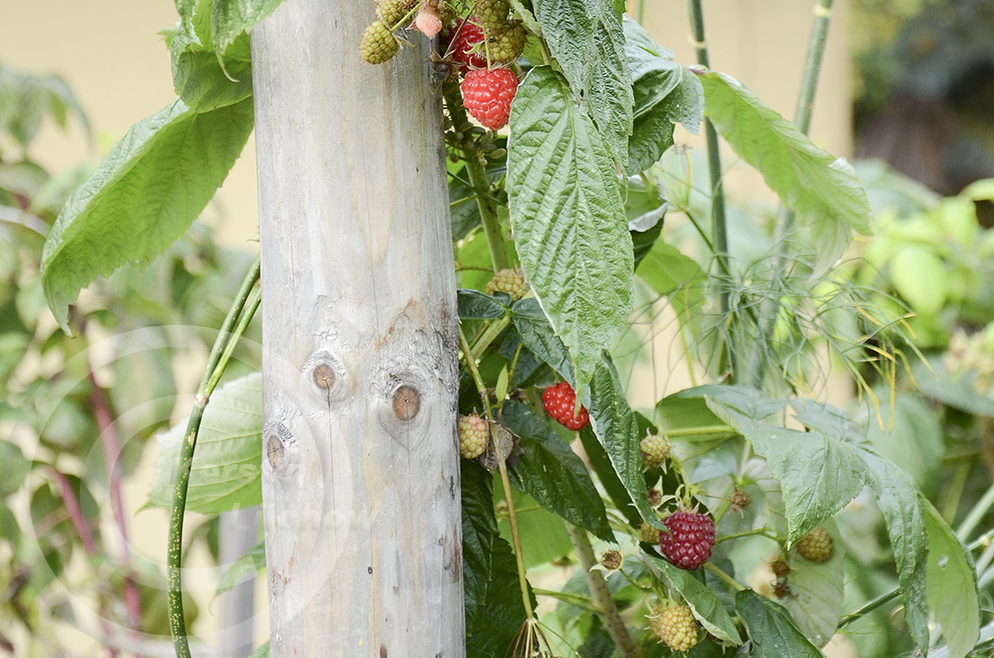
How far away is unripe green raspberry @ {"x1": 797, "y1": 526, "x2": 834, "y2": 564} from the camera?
1.66 feet

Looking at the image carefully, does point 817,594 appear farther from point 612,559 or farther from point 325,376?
point 325,376

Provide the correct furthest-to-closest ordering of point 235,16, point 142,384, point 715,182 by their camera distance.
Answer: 1. point 142,384
2. point 715,182
3. point 235,16

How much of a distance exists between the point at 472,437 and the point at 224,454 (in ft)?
0.62

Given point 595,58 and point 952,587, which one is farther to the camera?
point 952,587

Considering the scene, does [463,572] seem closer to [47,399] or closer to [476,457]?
[476,457]

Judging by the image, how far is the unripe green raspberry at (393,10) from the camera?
32 centimetres

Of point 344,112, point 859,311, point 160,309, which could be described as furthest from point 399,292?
point 160,309

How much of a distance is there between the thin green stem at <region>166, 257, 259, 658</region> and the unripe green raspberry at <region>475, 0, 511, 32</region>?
0.18 m

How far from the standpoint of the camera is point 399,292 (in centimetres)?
36

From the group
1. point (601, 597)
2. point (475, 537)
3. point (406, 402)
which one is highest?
point (406, 402)

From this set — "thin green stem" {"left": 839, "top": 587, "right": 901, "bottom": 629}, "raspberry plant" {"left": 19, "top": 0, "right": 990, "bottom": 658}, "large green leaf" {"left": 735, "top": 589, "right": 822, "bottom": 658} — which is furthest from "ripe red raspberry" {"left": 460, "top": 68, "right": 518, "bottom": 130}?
"thin green stem" {"left": 839, "top": 587, "right": 901, "bottom": 629}

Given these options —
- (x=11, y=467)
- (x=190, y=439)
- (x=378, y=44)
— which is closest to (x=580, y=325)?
(x=378, y=44)

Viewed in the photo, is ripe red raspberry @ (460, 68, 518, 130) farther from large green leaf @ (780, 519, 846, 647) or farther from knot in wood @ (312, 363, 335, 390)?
large green leaf @ (780, 519, 846, 647)

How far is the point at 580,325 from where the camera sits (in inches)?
11.7
